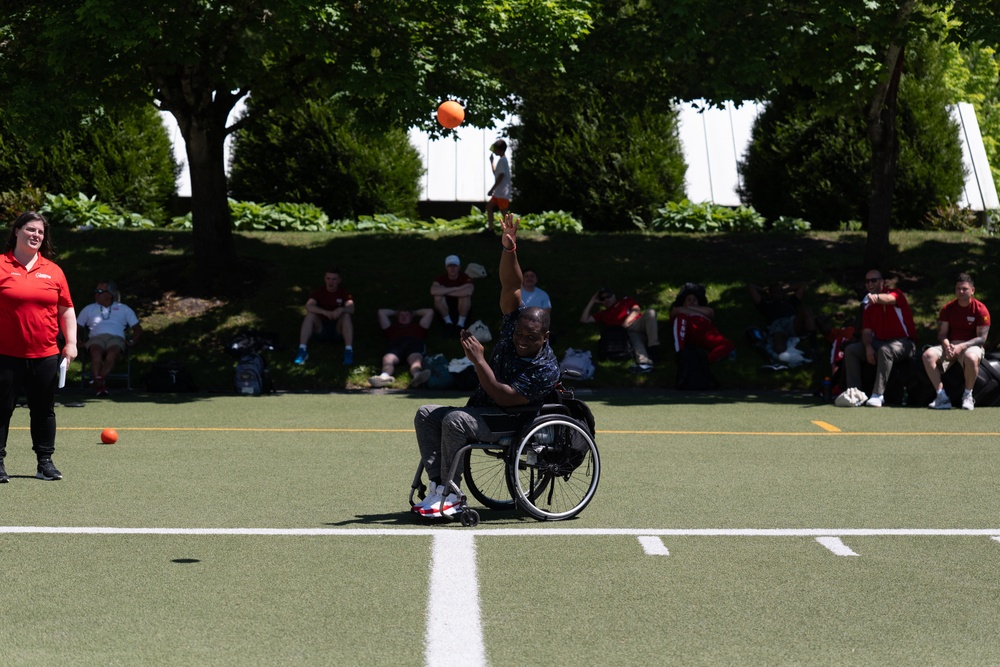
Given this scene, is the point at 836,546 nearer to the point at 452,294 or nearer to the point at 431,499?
the point at 431,499

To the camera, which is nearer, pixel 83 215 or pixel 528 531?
→ pixel 528 531

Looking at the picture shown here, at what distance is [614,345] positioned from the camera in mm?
18422

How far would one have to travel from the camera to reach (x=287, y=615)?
5.78 metres

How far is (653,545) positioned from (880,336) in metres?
9.14

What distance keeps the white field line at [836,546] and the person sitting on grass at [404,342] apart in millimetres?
10212

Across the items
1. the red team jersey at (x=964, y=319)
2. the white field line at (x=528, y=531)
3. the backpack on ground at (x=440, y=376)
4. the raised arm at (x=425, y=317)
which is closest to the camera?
the white field line at (x=528, y=531)

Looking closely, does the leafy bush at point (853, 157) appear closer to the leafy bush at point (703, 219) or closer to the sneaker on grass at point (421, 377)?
the leafy bush at point (703, 219)

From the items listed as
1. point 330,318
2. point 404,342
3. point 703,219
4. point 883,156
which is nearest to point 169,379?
point 330,318

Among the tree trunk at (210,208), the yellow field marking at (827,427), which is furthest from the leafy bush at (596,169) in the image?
the yellow field marking at (827,427)

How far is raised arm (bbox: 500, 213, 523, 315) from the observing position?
25.1ft

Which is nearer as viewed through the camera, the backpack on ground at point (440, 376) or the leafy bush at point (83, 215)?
the backpack on ground at point (440, 376)

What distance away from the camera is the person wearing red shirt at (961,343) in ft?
49.2

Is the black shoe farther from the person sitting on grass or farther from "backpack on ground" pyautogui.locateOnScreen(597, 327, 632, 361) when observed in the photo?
"backpack on ground" pyautogui.locateOnScreen(597, 327, 632, 361)

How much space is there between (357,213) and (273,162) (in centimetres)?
217
